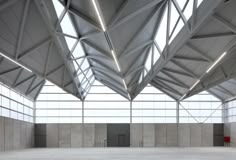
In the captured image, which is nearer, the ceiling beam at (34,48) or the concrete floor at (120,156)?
the ceiling beam at (34,48)

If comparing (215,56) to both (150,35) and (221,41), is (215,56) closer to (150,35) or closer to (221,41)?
(221,41)

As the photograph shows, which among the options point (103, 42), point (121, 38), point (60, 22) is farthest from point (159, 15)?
point (60, 22)

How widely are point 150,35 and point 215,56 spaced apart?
26.2 feet

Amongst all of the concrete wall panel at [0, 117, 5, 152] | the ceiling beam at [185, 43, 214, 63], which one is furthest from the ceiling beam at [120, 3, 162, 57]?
the concrete wall panel at [0, 117, 5, 152]

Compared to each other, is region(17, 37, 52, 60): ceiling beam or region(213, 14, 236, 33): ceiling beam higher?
region(213, 14, 236, 33): ceiling beam

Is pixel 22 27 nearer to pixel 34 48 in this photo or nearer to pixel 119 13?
pixel 34 48

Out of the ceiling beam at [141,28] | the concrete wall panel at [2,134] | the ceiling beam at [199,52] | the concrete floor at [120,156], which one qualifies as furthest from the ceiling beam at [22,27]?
the concrete wall panel at [2,134]

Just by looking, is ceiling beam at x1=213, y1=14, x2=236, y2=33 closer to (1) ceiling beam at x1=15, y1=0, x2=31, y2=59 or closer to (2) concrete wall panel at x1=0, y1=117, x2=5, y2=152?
(1) ceiling beam at x1=15, y1=0, x2=31, y2=59

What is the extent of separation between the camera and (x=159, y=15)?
26250 mm

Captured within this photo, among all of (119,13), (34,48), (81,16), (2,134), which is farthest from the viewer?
(2,134)

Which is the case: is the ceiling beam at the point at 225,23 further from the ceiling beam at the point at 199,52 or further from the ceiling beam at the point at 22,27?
the ceiling beam at the point at 22,27

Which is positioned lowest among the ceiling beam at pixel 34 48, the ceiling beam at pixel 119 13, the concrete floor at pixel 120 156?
the concrete floor at pixel 120 156

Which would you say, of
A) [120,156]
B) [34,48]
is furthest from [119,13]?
[120,156]

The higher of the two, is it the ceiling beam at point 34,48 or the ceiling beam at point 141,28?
the ceiling beam at point 141,28
